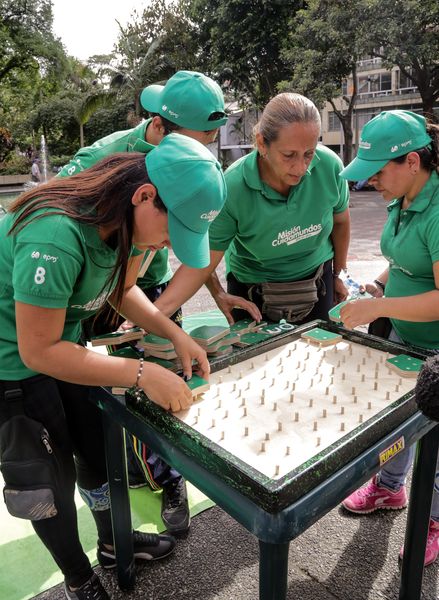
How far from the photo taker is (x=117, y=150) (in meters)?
2.00

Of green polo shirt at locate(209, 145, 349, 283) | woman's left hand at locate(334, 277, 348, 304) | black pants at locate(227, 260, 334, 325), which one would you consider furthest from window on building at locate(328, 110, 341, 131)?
green polo shirt at locate(209, 145, 349, 283)

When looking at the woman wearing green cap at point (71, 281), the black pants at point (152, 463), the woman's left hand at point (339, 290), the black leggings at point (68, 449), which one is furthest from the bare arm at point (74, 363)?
the woman's left hand at point (339, 290)

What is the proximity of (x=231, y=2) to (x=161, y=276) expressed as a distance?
16009 millimetres

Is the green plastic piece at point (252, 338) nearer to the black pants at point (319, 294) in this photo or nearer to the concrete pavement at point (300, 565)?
the black pants at point (319, 294)

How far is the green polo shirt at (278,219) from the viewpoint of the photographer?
203cm

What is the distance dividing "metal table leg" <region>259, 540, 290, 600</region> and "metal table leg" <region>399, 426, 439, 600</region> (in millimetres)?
631

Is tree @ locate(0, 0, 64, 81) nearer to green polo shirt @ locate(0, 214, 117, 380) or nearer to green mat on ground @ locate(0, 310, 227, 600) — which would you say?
green mat on ground @ locate(0, 310, 227, 600)

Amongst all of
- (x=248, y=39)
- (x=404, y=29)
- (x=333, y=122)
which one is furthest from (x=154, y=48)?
(x=333, y=122)

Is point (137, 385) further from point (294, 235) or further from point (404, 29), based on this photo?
point (404, 29)

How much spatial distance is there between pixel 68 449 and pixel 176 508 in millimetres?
772

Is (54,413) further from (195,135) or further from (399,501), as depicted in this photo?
(399,501)

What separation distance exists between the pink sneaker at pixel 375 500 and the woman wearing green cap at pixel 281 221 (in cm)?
81

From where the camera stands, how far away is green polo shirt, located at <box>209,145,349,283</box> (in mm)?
2027

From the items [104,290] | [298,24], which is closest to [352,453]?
[104,290]
